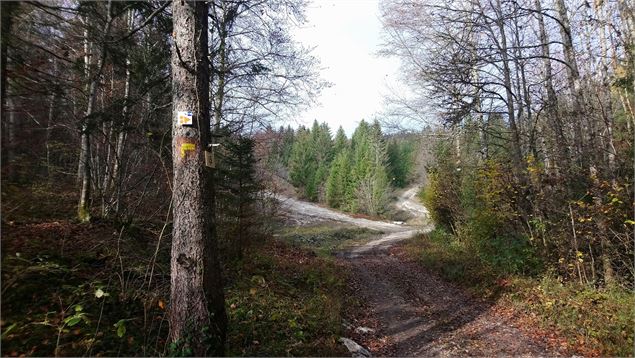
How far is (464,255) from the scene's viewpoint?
9969 millimetres

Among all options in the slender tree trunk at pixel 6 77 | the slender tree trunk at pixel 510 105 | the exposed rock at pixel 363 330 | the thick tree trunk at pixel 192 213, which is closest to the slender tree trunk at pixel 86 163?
the slender tree trunk at pixel 6 77

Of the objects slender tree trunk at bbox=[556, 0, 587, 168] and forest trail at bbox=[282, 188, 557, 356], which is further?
slender tree trunk at bbox=[556, 0, 587, 168]

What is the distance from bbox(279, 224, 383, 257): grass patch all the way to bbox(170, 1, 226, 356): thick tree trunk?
14969 mm

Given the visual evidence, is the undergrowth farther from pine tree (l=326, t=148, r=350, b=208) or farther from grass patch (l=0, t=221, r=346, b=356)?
pine tree (l=326, t=148, r=350, b=208)

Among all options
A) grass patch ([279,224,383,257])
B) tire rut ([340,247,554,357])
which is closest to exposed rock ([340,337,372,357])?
tire rut ([340,247,554,357])

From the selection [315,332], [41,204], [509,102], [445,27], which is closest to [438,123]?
[509,102]

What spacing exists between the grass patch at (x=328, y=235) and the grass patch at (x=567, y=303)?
10.5 meters

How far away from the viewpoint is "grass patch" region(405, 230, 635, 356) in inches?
189

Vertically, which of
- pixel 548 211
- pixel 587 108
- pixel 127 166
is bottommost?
pixel 548 211

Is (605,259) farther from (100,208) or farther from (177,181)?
(100,208)

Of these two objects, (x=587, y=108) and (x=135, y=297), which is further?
(x=587, y=108)

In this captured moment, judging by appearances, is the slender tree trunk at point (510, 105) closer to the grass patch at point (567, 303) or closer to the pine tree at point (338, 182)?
the grass patch at point (567, 303)

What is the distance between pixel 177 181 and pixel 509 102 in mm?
9234

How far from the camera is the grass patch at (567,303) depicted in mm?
4809
